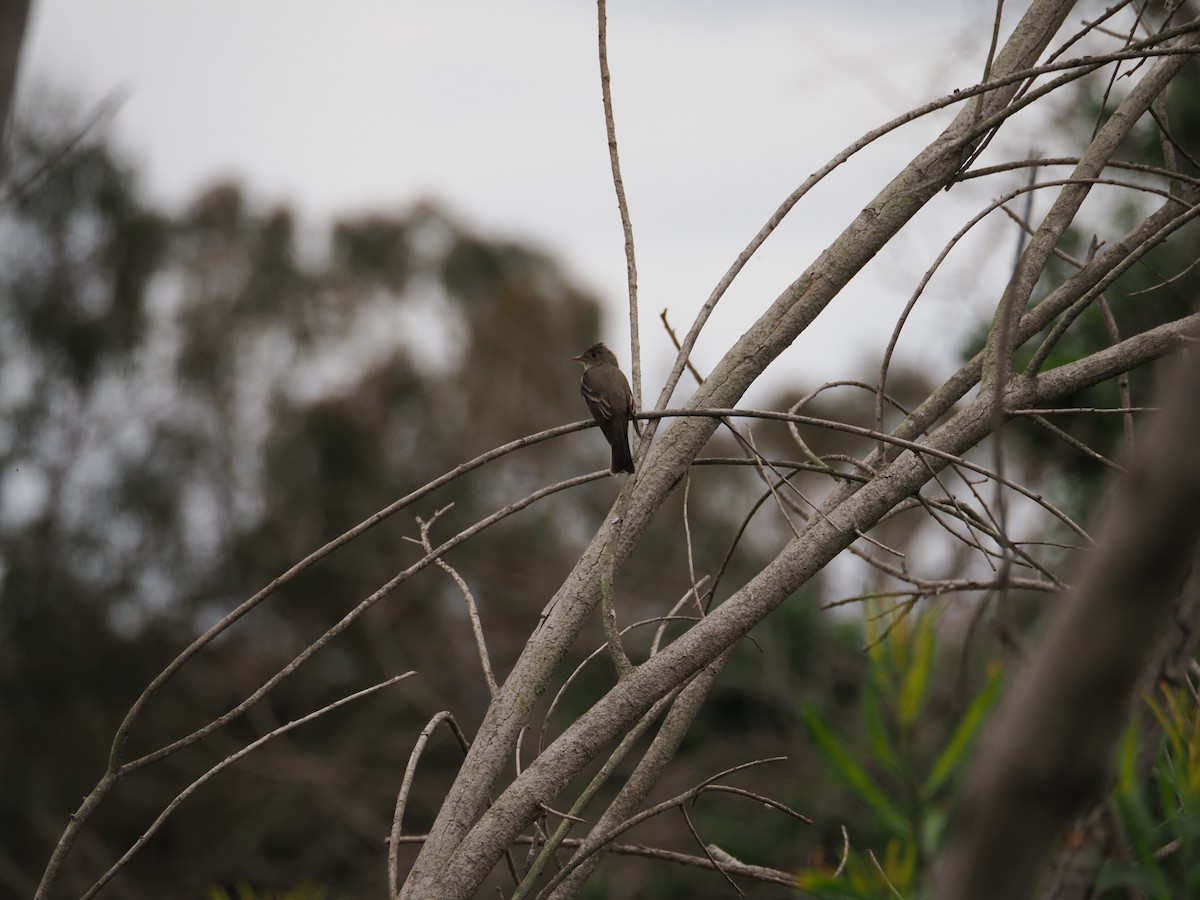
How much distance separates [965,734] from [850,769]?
0.18 meters

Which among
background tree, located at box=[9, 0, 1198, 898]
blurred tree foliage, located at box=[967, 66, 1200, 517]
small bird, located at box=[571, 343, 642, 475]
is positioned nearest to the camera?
background tree, located at box=[9, 0, 1198, 898]

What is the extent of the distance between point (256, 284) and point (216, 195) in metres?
2.86

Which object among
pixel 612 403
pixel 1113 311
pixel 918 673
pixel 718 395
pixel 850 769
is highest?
pixel 1113 311

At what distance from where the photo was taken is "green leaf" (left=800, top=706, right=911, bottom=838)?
127cm

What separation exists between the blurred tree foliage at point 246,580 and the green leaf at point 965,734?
11808 millimetres

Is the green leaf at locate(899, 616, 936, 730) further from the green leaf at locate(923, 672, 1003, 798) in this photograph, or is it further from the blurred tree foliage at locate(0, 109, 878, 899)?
the blurred tree foliage at locate(0, 109, 878, 899)

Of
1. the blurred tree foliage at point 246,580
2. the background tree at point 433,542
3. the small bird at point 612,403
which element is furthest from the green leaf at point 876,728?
the blurred tree foliage at point 246,580

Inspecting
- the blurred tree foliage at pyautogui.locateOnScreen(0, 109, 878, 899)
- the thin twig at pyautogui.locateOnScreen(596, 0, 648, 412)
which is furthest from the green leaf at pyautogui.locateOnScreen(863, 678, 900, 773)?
the blurred tree foliage at pyautogui.locateOnScreen(0, 109, 878, 899)

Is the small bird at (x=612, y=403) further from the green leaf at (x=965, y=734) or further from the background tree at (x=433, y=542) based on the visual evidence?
the green leaf at (x=965, y=734)

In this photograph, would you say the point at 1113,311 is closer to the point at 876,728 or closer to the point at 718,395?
the point at 718,395

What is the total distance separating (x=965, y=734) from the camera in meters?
1.38

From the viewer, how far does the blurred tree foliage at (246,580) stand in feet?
52.5

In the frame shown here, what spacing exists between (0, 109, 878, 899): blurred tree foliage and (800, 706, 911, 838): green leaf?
470 inches

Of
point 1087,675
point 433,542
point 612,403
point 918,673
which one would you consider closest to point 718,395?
point 918,673
